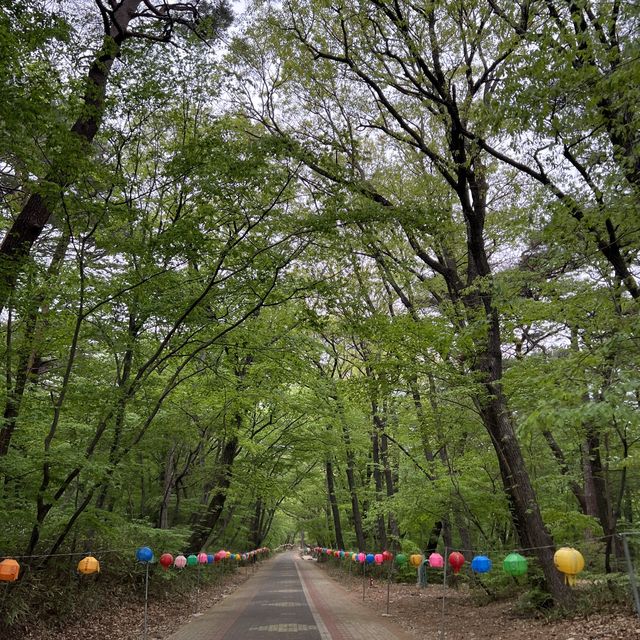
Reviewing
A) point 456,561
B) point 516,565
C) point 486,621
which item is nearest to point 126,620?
point 456,561

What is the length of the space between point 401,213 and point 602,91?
3166mm

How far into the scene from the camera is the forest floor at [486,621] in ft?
25.1

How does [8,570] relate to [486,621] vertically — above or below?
above

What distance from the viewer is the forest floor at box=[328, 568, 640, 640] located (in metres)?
7.64

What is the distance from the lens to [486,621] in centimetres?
1019

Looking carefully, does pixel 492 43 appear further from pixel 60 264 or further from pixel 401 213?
pixel 60 264

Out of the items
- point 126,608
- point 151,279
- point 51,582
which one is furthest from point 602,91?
point 126,608

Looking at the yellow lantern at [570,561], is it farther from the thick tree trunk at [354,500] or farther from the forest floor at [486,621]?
the thick tree trunk at [354,500]

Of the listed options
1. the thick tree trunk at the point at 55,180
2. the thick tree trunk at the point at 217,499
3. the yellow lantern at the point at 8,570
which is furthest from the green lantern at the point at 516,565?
the thick tree trunk at the point at 217,499

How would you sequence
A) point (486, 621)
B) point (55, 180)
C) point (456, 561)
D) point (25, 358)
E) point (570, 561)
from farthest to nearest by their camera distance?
point (486, 621), point (25, 358), point (456, 561), point (55, 180), point (570, 561)

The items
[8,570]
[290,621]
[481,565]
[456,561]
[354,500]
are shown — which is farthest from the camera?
[354,500]

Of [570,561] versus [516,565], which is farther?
[516,565]

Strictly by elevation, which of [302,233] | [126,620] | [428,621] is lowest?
[428,621]

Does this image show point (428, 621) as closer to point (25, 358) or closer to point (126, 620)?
point (126, 620)
